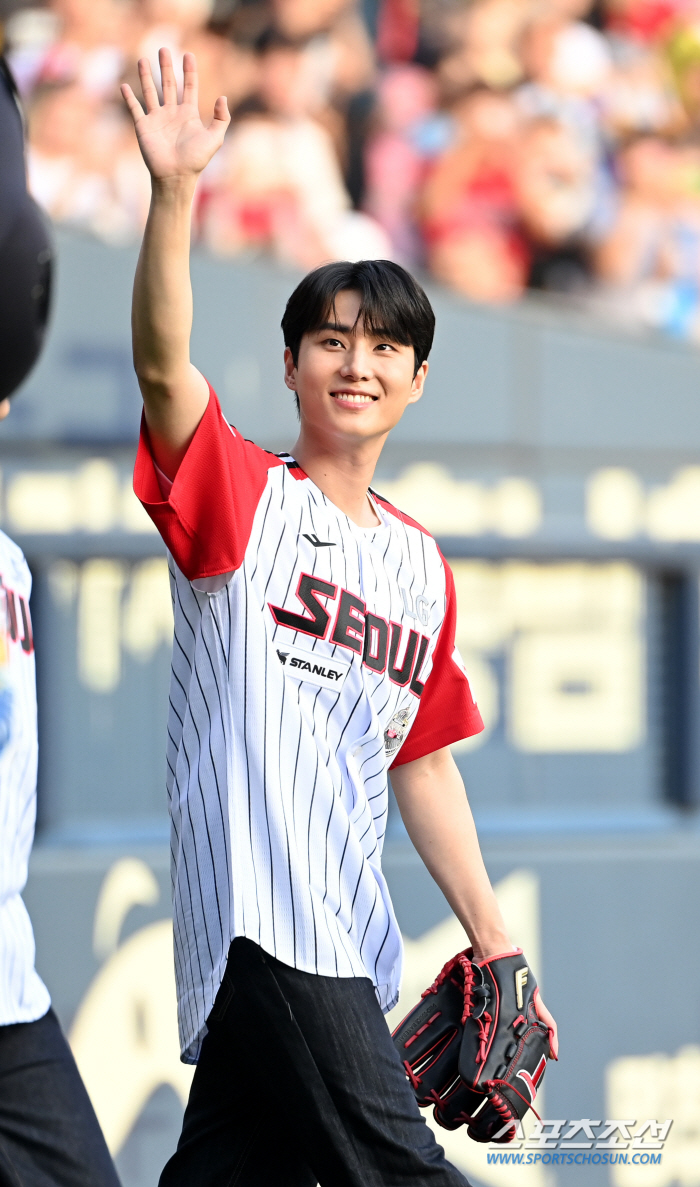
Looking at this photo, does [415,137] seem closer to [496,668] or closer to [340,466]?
[496,668]

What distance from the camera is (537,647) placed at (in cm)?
331

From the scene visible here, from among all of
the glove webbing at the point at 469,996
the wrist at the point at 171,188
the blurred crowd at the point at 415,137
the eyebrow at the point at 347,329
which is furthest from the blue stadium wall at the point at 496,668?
the wrist at the point at 171,188

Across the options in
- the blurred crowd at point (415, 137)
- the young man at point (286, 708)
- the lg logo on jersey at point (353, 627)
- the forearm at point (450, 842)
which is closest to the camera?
the young man at point (286, 708)

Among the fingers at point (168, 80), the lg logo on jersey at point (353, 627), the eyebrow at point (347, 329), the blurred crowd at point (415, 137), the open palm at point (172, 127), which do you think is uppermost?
the blurred crowd at point (415, 137)

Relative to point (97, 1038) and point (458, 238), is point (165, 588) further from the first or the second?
point (458, 238)

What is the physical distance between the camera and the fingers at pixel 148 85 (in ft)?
5.32

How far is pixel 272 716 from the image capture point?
1.76 meters

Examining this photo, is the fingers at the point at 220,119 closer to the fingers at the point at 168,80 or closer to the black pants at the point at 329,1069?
the fingers at the point at 168,80

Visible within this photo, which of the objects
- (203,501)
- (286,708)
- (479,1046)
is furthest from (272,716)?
(479,1046)

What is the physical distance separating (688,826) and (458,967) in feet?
4.49

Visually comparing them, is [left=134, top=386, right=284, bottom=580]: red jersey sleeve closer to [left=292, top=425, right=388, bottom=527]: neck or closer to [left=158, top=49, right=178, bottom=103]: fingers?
[left=292, top=425, right=388, bottom=527]: neck

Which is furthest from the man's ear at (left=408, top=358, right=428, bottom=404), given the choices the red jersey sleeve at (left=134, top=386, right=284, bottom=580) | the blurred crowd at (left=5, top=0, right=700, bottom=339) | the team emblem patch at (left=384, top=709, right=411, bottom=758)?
the blurred crowd at (left=5, top=0, right=700, bottom=339)

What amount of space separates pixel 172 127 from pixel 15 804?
878 mm

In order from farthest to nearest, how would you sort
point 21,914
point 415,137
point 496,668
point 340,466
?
point 415,137 → point 496,668 → point 340,466 → point 21,914
